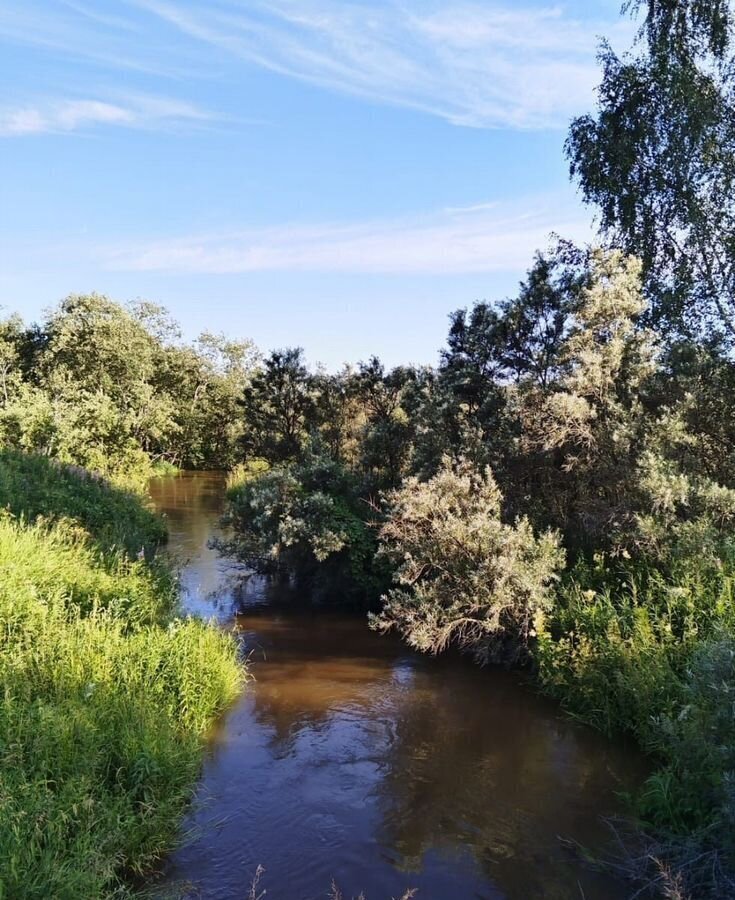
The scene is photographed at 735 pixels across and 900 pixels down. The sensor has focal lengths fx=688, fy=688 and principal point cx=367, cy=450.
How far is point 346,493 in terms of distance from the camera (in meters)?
14.6

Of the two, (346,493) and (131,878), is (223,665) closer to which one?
(131,878)

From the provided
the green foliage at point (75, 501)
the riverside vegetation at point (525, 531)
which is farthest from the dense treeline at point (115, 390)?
the riverside vegetation at point (525, 531)

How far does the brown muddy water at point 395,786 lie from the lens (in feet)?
17.9

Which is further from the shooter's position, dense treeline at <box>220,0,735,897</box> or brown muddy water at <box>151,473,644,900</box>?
dense treeline at <box>220,0,735,897</box>

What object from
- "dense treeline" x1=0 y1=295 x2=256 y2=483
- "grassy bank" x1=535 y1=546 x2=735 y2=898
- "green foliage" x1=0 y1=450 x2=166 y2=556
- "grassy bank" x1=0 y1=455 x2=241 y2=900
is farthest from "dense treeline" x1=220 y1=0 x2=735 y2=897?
"dense treeline" x1=0 y1=295 x2=256 y2=483

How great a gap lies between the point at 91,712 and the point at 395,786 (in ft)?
10.0

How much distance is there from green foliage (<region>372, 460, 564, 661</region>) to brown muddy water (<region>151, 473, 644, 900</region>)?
2.29 ft

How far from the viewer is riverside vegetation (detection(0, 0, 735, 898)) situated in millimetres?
5586

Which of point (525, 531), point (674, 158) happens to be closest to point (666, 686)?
point (525, 531)

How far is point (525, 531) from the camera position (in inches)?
386

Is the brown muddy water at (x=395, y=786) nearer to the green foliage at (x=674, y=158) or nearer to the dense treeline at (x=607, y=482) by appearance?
the dense treeline at (x=607, y=482)

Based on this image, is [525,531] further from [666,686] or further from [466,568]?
[666,686]

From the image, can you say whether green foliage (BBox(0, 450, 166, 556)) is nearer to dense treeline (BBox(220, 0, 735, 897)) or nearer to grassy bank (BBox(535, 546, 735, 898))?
dense treeline (BBox(220, 0, 735, 897))

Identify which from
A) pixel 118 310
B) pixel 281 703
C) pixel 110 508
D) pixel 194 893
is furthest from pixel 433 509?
pixel 118 310
